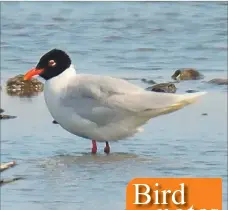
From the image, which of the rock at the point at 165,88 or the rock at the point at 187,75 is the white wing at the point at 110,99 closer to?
A: the rock at the point at 165,88

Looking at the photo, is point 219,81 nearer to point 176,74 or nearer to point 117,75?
point 176,74

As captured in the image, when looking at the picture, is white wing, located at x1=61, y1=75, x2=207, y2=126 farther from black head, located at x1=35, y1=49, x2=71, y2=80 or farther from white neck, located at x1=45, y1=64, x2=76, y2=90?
black head, located at x1=35, y1=49, x2=71, y2=80

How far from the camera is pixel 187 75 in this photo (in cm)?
1152

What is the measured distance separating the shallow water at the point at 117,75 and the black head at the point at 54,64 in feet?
1.67

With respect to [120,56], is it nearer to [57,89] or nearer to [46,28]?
[46,28]

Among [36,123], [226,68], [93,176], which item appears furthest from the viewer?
[226,68]

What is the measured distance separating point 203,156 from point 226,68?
4202 mm

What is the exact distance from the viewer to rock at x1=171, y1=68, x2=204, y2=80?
11.5 m

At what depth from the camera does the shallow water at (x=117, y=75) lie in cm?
734

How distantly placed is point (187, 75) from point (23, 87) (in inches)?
68.6

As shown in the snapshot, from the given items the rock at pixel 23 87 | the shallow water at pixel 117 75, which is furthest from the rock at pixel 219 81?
the rock at pixel 23 87

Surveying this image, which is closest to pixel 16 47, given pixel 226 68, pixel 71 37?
pixel 71 37

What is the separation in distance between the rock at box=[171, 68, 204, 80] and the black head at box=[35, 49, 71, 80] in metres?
2.89

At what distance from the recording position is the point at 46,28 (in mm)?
15023
